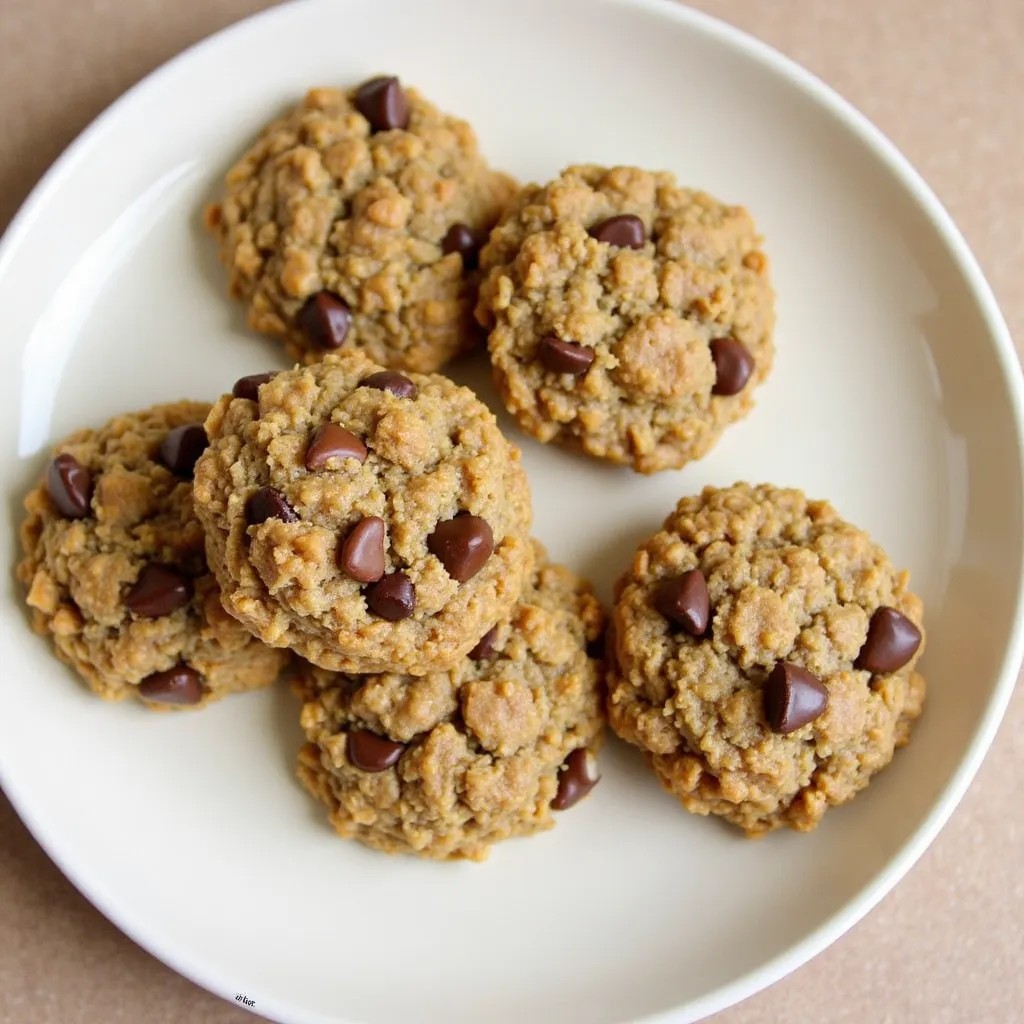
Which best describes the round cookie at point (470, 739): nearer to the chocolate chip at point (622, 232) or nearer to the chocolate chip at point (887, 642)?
the chocolate chip at point (887, 642)

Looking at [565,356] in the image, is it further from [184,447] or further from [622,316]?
[184,447]

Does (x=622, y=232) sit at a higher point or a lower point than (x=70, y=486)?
higher

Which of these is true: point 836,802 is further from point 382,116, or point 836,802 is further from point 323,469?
point 382,116

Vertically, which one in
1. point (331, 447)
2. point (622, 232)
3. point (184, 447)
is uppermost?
point (622, 232)

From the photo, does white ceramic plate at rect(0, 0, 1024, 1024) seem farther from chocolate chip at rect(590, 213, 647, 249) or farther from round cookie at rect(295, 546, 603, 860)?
chocolate chip at rect(590, 213, 647, 249)

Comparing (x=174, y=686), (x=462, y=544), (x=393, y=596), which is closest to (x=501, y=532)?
(x=462, y=544)
